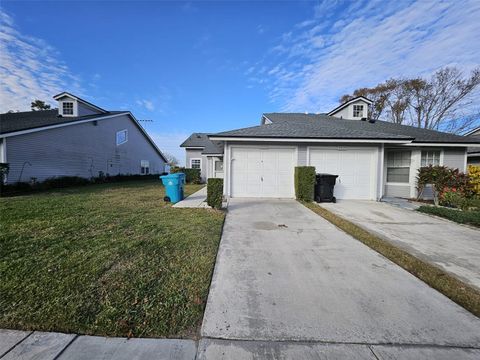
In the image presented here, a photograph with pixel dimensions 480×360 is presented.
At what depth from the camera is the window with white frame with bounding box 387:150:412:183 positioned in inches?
394

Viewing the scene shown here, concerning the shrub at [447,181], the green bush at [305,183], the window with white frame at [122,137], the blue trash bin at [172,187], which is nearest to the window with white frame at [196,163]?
the window with white frame at [122,137]

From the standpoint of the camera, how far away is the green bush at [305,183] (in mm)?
8391

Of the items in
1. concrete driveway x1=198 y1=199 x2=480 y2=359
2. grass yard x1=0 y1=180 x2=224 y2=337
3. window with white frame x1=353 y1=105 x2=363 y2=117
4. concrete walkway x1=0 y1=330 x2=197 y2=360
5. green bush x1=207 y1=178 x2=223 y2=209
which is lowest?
concrete driveway x1=198 y1=199 x2=480 y2=359

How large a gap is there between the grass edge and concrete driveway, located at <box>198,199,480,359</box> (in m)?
0.15

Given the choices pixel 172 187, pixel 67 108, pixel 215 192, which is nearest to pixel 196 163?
pixel 67 108

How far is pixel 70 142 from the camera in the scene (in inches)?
534

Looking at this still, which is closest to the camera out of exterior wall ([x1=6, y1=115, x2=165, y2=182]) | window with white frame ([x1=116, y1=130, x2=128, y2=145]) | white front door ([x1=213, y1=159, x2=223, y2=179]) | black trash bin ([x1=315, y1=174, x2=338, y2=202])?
black trash bin ([x1=315, y1=174, x2=338, y2=202])

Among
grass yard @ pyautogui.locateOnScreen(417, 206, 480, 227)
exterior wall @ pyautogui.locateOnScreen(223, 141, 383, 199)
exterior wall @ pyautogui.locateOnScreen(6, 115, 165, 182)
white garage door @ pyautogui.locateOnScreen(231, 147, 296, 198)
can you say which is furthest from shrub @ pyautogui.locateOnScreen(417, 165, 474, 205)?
exterior wall @ pyautogui.locateOnScreen(6, 115, 165, 182)

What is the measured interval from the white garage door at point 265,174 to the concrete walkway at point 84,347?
775 cm

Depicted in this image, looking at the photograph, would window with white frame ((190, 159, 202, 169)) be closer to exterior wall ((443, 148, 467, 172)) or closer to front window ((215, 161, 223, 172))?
front window ((215, 161, 223, 172))

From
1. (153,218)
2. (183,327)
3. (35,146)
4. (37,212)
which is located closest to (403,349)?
(183,327)

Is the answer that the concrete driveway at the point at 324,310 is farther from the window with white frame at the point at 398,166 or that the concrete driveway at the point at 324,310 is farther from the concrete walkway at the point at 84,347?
the window with white frame at the point at 398,166

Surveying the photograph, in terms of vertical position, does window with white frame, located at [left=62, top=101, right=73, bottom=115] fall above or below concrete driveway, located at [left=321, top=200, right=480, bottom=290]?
above

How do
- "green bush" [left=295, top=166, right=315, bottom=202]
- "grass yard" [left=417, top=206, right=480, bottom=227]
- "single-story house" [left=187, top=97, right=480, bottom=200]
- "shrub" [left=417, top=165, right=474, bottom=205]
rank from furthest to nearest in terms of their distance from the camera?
"single-story house" [left=187, top=97, right=480, bottom=200] < "green bush" [left=295, top=166, right=315, bottom=202] < "shrub" [left=417, top=165, right=474, bottom=205] < "grass yard" [left=417, top=206, right=480, bottom=227]
